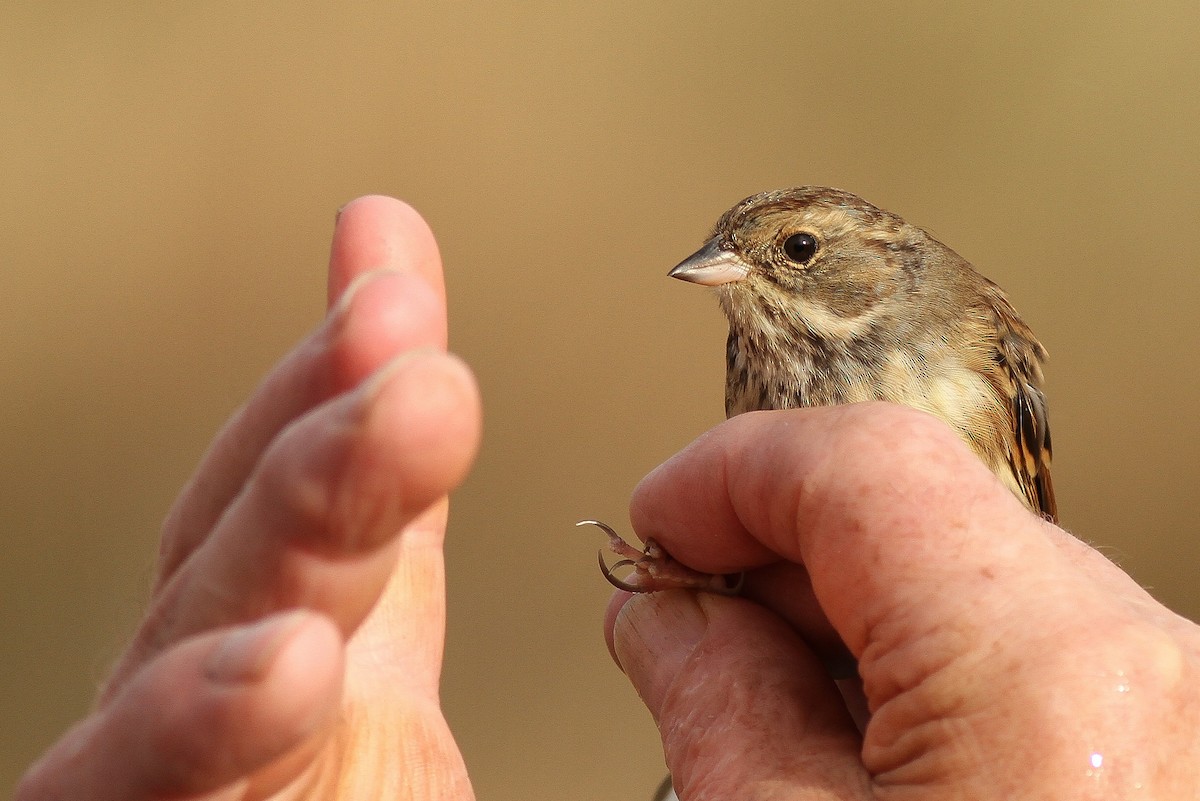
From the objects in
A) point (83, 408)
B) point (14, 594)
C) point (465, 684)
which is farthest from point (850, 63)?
point (14, 594)

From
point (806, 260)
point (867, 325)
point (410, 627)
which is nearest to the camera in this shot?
point (410, 627)

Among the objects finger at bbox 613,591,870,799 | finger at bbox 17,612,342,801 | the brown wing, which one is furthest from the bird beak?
finger at bbox 17,612,342,801

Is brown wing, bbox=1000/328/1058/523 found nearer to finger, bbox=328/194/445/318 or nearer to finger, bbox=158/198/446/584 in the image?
finger, bbox=328/194/445/318

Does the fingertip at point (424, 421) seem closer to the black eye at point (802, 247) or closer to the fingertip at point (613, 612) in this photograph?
the fingertip at point (613, 612)

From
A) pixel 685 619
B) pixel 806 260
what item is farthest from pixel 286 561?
pixel 806 260

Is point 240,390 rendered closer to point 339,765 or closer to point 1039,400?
point 1039,400

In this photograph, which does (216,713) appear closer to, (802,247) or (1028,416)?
(802,247)
